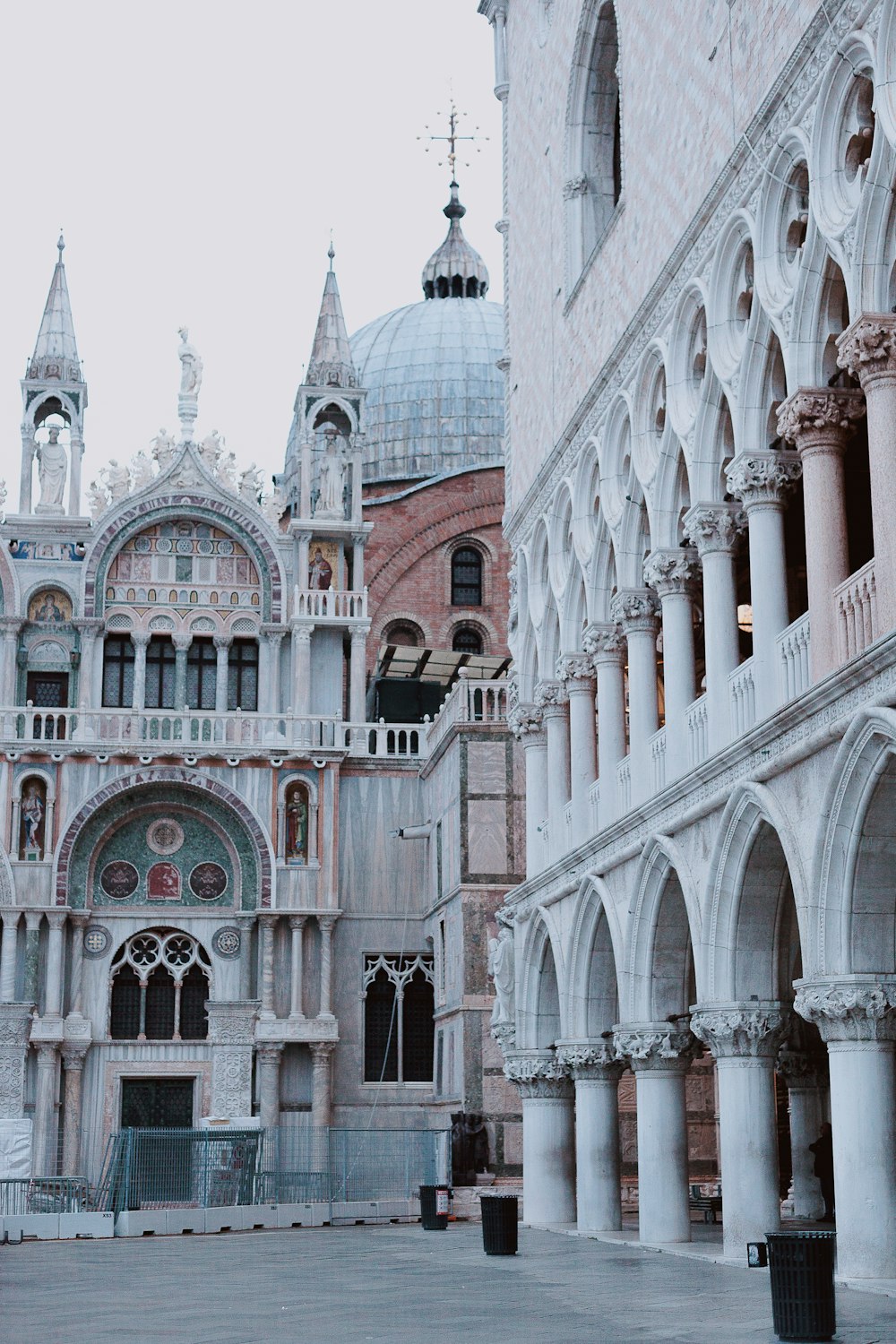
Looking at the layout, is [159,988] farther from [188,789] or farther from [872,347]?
[872,347]

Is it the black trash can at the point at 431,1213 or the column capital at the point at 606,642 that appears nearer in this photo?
the column capital at the point at 606,642

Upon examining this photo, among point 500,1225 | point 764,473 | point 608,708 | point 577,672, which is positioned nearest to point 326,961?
point 577,672

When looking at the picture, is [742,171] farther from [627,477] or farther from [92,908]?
[92,908]

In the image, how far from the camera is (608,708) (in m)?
21.6

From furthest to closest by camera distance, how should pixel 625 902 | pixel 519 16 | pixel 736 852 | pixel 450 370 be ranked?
1. pixel 450 370
2. pixel 519 16
3. pixel 625 902
4. pixel 736 852

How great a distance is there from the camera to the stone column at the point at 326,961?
34.0 metres

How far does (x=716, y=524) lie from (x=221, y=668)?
20583mm

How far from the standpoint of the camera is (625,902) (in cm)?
1997

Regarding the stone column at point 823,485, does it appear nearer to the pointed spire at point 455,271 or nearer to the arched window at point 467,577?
the arched window at point 467,577

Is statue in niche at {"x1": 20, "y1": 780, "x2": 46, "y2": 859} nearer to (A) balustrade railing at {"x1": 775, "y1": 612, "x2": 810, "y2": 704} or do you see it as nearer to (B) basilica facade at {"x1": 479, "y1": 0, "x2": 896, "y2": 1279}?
(B) basilica facade at {"x1": 479, "y1": 0, "x2": 896, "y2": 1279}

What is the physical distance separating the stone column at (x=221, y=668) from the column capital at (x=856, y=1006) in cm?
2371

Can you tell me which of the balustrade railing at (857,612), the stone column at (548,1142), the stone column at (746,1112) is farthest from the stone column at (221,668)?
the balustrade railing at (857,612)

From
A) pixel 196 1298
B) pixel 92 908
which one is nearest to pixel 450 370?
pixel 92 908

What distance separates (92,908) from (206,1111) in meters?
4.37
